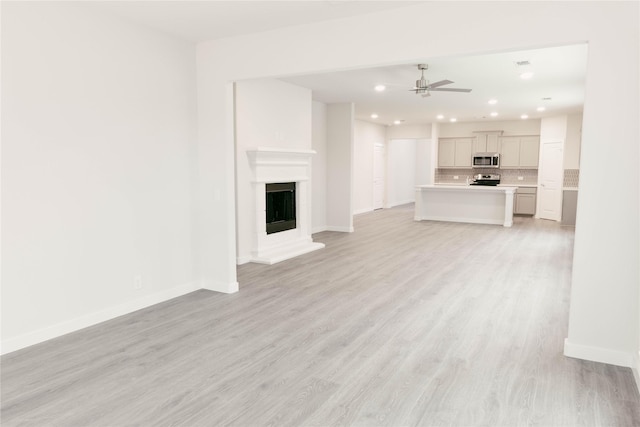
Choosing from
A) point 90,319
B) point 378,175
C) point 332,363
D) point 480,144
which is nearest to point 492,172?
point 480,144

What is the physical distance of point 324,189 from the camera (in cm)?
911

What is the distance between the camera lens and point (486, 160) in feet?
40.8

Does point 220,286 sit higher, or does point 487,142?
point 487,142

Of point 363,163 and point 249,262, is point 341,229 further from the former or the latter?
point 363,163

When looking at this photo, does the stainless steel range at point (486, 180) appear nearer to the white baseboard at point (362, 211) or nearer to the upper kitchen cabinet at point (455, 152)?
the upper kitchen cabinet at point (455, 152)

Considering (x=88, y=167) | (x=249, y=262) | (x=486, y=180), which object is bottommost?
(x=249, y=262)

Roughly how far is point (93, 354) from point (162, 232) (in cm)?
148

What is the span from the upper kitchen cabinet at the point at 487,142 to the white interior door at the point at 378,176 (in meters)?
2.77

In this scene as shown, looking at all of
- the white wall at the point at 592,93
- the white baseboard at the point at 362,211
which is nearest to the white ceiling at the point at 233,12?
the white wall at the point at 592,93

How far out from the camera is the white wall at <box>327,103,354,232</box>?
29.1 ft

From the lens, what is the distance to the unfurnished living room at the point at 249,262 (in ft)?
8.70

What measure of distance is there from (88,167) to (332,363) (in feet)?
8.46

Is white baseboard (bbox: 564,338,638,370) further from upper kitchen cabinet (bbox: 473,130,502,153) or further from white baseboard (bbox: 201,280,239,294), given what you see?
upper kitchen cabinet (bbox: 473,130,502,153)

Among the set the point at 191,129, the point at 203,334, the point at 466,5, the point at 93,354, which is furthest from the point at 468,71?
the point at 93,354
